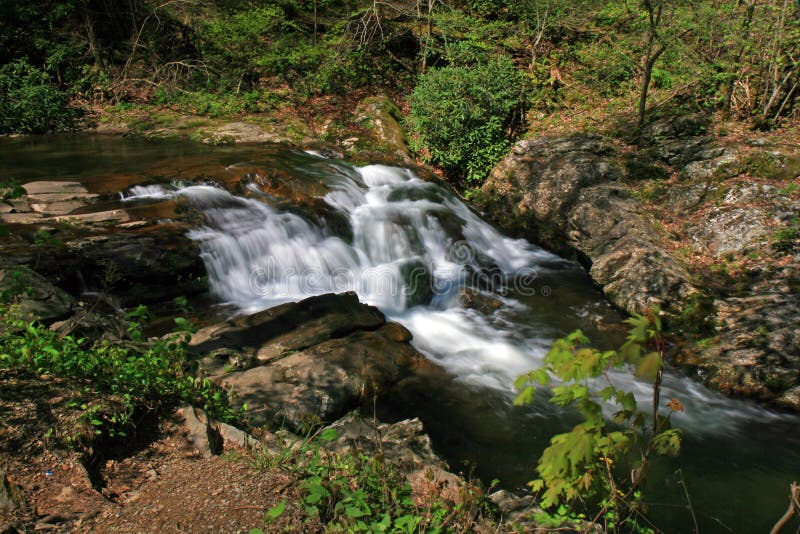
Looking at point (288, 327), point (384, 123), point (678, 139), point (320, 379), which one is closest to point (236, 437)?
point (320, 379)

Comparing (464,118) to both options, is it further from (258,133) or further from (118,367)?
(118,367)

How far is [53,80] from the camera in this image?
14625mm

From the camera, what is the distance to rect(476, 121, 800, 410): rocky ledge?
20.5ft

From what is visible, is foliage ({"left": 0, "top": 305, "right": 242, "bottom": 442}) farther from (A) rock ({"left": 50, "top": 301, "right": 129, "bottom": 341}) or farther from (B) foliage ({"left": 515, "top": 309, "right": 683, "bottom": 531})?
(B) foliage ({"left": 515, "top": 309, "right": 683, "bottom": 531})

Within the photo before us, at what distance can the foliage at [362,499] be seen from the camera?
2.62 m

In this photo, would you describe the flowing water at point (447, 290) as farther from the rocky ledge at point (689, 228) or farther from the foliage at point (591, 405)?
the foliage at point (591, 405)

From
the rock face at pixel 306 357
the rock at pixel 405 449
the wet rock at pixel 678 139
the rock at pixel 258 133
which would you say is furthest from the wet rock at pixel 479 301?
the rock at pixel 258 133

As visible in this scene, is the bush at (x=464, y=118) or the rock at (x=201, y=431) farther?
the bush at (x=464, y=118)

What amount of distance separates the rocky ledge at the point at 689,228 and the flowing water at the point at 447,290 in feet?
1.61

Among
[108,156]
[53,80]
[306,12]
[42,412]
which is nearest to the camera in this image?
[42,412]

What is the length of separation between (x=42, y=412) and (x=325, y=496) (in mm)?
1974

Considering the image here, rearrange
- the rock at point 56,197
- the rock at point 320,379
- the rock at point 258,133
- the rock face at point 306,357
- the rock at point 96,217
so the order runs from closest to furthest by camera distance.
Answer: the rock at point 320,379 < the rock face at point 306,357 < the rock at point 96,217 < the rock at point 56,197 < the rock at point 258,133

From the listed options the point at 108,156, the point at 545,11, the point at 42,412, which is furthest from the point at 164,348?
the point at 545,11

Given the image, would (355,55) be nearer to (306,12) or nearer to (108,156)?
(306,12)
